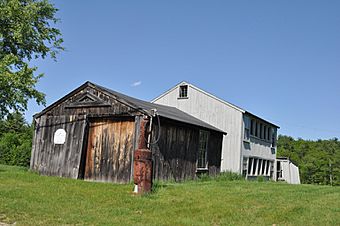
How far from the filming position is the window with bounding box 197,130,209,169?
20.1m

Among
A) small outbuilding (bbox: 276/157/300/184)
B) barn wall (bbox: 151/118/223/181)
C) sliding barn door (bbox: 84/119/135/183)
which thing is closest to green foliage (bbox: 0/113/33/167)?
sliding barn door (bbox: 84/119/135/183)

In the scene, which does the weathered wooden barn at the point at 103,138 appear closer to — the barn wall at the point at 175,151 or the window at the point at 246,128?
the barn wall at the point at 175,151

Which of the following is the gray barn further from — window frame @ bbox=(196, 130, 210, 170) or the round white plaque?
the round white plaque

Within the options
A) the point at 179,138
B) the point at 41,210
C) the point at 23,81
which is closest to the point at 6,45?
the point at 23,81

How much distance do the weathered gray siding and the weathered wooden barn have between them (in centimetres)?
956

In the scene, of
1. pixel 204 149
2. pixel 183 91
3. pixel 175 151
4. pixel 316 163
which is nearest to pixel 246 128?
pixel 183 91

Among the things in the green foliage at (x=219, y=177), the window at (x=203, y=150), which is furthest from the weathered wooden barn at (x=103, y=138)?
the window at (x=203, y=150)

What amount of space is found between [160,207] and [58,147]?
912 centimetres

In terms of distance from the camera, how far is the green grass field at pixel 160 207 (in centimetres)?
827

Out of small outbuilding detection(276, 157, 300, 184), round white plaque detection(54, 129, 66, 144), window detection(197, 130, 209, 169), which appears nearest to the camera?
round white plaque detection(54, 129, 66, 144)

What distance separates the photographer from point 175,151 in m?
17.7

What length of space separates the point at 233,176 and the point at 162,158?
5883mm

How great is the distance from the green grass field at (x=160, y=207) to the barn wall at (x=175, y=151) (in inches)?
140

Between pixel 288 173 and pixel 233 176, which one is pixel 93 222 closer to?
pixel 233 176
